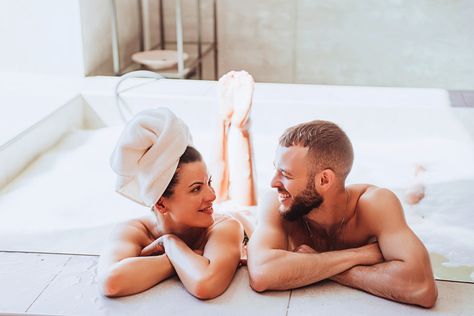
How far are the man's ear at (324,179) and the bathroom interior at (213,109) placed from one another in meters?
0.26

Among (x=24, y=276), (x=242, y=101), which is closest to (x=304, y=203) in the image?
(x=24, y=276)

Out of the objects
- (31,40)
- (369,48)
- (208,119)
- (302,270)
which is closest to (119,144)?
(302,270)

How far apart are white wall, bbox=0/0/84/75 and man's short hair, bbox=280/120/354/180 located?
2.57 metres

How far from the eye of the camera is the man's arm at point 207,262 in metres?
1.69

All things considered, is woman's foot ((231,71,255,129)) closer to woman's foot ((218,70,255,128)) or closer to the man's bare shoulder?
woman's foot ((218,70,255,128))

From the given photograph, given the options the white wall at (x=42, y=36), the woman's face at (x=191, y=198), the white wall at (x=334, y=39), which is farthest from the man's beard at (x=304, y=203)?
the white wall at (x=334, y=39)

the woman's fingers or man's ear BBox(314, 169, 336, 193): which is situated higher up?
man's ear BBox(314, 169, 336, 193)

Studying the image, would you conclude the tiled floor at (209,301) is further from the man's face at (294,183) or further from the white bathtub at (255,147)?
the white bathtub at (255,147)

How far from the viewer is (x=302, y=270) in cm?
169

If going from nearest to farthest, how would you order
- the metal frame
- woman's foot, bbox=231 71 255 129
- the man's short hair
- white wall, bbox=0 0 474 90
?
the man's short hair < woman's foot, bbox=231 71 255 129 < the metal frame < white wall, bbox=0 0 474 90

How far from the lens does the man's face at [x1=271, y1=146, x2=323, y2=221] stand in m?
1.73

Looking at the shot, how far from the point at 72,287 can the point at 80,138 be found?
185 cm

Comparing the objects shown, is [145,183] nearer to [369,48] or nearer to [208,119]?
[208,119]

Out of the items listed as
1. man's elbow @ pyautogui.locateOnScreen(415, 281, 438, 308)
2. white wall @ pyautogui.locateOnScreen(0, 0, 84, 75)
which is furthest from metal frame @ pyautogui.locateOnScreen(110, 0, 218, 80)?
man's elbow @ pyautogui.locateOnScreen(415, 281, 438, 308)
